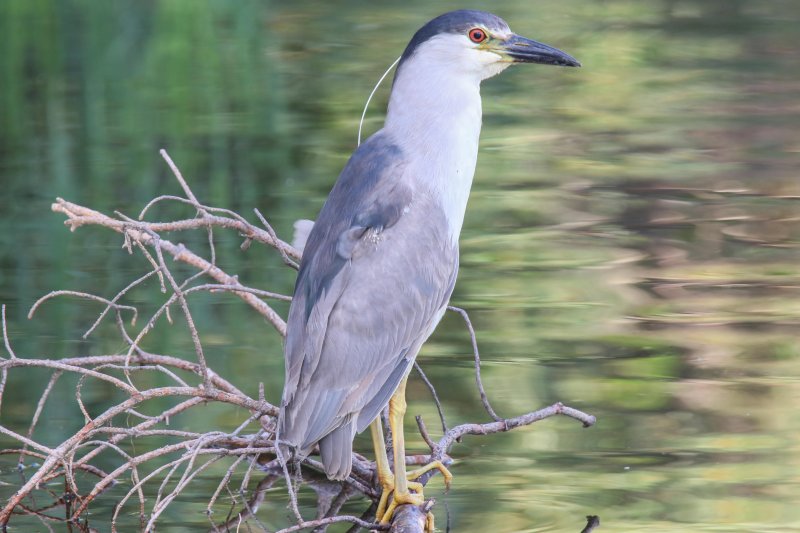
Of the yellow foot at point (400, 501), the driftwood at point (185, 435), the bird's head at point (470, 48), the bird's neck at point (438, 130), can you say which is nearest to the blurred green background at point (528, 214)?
the driftwood at point (185, 435)

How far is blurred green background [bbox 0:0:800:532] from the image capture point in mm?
4984

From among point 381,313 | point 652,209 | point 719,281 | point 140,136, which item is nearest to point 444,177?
point 381,313

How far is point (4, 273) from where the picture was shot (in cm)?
775

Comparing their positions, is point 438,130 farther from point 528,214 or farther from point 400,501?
point 528,214

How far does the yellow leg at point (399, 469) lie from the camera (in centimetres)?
424

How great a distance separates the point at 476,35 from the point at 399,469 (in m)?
1.43

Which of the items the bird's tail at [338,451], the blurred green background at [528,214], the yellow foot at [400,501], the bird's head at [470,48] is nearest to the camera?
the bird's tail at [338,451]

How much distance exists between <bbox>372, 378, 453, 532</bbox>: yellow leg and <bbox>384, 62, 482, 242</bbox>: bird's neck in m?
0.57

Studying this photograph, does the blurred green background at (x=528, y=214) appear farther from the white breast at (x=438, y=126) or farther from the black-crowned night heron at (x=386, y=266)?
the white breast at (x=438, y=126)

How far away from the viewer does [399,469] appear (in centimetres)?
423

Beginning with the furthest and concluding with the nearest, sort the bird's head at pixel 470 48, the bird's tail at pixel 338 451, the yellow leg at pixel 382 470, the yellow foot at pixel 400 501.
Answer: the bird's head at pixel 470 48 → the yellow leg at pixel 382 470 → the yellow foot at pixel 400 501 → the bird's tail at pixel 338 451

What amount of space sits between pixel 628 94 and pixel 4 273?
6702 mm

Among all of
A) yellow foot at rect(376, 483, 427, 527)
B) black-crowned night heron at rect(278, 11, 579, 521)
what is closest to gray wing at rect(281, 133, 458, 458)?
black-crowned night heron at rect(278, 11, 579, 521)

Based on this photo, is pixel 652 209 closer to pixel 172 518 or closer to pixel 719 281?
pixel 719 281
